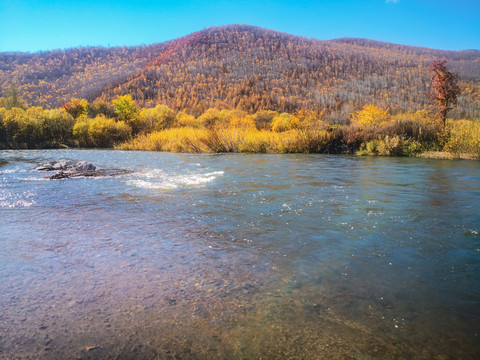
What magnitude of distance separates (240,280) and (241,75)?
113 metres

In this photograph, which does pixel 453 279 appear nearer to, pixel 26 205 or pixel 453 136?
pixel 26 205

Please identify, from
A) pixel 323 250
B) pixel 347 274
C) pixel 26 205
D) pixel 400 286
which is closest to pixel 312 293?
pixel 347 274

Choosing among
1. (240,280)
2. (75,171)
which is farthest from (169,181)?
(240,280)

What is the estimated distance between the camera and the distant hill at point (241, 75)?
288 feet

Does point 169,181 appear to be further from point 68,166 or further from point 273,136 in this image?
point 273,136

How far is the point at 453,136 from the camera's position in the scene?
17.2 meters

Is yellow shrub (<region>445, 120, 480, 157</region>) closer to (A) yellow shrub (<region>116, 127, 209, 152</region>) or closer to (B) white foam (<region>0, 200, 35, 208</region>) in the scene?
(A) yellow shrub (<region>116, 127, 209, 152</region>)

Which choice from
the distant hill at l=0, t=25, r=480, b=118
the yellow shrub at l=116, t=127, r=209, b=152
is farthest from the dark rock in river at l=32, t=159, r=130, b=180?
the distant hill at l=0, t=25, r=480, b=118

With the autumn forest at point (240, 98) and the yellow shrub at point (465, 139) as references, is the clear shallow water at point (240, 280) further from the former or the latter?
the autumn forest at point (240, 98)

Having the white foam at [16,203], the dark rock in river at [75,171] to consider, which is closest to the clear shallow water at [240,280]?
the white foam at [16,203]

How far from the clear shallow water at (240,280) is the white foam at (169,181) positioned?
7.10 feet

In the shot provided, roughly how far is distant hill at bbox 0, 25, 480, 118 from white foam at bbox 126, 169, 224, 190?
60240 millimetres

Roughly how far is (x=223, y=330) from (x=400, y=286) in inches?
64.2

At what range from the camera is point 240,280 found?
9.52ft
